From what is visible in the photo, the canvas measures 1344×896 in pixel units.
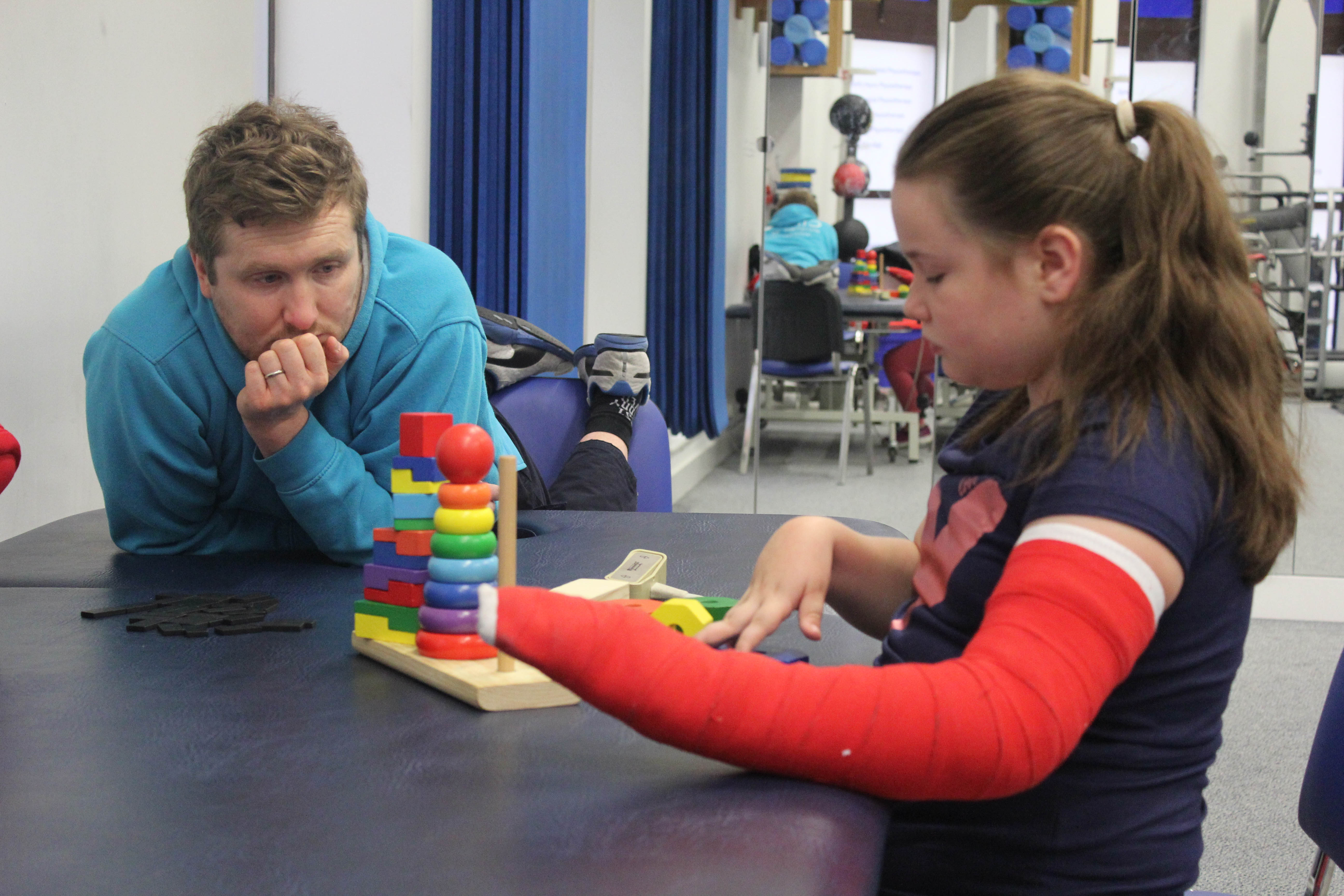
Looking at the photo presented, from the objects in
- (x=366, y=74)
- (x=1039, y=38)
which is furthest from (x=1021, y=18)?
(x=366, y=74)

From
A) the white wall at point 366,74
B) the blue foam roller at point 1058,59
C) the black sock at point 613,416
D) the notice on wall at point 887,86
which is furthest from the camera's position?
the notice on wall at point 887,86

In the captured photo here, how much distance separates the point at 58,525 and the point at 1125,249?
4.50ft

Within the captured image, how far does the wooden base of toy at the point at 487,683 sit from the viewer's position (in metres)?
0.79

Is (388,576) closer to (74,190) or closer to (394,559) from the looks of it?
(394,559)

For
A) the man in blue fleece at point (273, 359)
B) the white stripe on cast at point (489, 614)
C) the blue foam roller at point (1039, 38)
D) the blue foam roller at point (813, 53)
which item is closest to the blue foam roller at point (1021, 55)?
the blue foam roller at point (1039, 38)

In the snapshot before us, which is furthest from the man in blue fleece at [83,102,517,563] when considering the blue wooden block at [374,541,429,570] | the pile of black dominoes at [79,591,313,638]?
the blue wooden block at [374,541,429,570]

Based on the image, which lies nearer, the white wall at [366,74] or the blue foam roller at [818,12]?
the white wall at [366,74]

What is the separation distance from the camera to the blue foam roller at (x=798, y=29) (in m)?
4.15

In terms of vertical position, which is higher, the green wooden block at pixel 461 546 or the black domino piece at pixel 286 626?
the green wooden block at pixel 461 546

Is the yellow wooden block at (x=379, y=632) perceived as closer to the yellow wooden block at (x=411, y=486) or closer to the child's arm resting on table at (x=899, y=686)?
the yellow wooden block at (x=411, y=486)

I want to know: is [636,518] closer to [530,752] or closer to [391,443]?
[391,443]

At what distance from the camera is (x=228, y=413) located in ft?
4.59

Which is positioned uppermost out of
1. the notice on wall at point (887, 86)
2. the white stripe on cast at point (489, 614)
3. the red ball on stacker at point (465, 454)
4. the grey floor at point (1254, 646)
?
the notice on wall at point (887, 86)

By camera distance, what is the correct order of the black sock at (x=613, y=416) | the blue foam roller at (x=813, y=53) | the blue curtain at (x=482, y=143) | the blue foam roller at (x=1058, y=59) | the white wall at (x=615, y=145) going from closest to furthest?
1. the black sock at (x=613, y=416)
2. the blue curtain at (x=482, y=143)
3. the blue foam roller at (x=1058, y=59)
4. the blue foam roller at (x=813, y=53)
5. the white wall at (x=615, y=145)
